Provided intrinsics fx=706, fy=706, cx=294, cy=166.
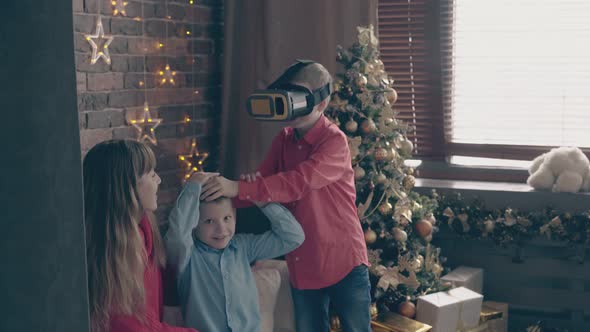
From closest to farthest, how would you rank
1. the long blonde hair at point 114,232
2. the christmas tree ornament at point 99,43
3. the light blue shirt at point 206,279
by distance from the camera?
the long blonde hair at point 114,232 → the light blue shirt at point 206,279 → the christmas tree ornament at point 99,43

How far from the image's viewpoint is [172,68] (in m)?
3.10

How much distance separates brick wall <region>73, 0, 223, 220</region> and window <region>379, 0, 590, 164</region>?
912mm

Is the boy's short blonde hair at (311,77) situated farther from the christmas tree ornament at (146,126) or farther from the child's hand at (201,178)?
the christmas tree ornament at (146,126)

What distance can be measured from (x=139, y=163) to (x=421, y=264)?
1510 millimetres

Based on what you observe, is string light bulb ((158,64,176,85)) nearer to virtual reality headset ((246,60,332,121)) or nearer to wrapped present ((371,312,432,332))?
virtual reality headset ((246,60,332,121))

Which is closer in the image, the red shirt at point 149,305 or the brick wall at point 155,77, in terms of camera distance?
the red shirt at point 149,305

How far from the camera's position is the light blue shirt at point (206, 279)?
192 cm

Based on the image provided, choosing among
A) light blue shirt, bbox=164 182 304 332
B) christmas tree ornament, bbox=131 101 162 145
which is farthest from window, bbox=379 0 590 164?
light blue shirt, bbox=164 182 304 332

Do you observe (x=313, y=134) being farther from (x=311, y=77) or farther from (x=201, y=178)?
(x=201, y=178)

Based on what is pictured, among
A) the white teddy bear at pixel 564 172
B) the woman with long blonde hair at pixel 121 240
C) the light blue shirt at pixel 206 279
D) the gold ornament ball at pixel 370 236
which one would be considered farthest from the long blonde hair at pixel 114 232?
the white teddy bear at pixel 564 172

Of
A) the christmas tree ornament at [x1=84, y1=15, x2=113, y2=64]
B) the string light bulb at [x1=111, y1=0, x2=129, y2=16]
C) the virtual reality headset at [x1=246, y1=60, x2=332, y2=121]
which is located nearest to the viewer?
the virtual reality headset at [x1=246, y1=60, x2=332, y2=121]

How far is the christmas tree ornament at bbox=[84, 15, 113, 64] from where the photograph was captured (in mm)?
2568

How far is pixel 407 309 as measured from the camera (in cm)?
287

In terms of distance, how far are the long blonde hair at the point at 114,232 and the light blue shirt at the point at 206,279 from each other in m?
0.14
